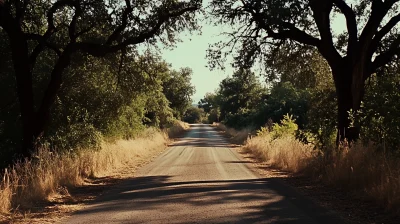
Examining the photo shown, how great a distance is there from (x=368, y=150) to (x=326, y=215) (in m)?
3.54

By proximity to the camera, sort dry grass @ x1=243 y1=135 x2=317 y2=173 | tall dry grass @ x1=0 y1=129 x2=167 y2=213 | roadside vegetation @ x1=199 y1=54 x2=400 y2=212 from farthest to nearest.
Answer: dry grass @ x1=243 y1=135 x2=317 y2=173 < tall dry grass @ x1=0 y1=129 x2=167 y2=213 < roadside vegetation @ x1=199 y1=54 x2=400 y2=212

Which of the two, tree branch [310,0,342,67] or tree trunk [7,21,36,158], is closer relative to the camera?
tree branch [310,0,342,67]

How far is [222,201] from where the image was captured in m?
8.88

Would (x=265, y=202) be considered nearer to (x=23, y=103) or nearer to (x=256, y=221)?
(x=256, y=221)

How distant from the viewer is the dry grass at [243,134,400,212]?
26.2 ft

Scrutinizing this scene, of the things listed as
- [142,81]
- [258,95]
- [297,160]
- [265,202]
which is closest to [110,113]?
[142,81]

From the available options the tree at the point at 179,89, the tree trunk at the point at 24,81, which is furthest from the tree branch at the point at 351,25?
the tree at the point at 179,89

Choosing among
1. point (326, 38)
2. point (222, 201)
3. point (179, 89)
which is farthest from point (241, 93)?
point (222, 201)

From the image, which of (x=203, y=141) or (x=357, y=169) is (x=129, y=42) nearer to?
(x=357, y=169)

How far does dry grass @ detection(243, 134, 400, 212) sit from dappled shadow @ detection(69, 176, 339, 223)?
124 centimetres

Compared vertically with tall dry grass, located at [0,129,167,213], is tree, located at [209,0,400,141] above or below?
above

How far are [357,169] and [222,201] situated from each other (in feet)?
11.7

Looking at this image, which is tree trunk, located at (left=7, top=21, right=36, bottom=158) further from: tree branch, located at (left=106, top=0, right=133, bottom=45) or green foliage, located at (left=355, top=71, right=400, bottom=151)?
green foliage, located at (left=355, top=71, right=400, bottom=151)

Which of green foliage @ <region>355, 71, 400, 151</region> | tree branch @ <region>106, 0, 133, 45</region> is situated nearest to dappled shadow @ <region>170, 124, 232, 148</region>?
tree branch @ <region>106, 0, 133, 45</region>
